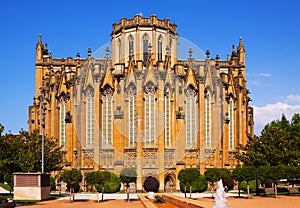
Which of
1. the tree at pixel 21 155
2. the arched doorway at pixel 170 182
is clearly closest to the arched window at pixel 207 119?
the arched doorway at pixel 170 182

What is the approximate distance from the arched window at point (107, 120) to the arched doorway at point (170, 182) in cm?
885

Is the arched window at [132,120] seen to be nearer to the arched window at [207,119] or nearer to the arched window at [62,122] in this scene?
the arched window at [207,119]

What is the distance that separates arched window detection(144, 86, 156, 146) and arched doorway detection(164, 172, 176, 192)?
4553 mm

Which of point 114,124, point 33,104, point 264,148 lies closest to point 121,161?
point 114,124

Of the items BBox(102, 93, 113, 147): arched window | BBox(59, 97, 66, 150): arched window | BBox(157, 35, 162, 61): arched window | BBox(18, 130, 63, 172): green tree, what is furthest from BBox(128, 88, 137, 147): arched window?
BBox(59, 97, 66, 150): arched window

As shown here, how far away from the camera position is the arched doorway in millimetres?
66250

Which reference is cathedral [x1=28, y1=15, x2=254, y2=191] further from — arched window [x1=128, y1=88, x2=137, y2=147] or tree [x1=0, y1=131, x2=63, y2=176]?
tree [x1=0, y1=131, x2=63, y2=176]

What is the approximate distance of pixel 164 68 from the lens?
69.2 m

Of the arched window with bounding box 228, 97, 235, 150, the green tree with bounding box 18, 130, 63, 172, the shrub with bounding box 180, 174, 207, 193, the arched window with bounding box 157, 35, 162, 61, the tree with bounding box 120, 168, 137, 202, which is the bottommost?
the shrub with bounding box 180, 174, 207, 193

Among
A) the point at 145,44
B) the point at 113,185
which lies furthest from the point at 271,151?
the point at 145,44

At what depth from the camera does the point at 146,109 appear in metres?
67.0

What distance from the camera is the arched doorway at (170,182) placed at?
217ft

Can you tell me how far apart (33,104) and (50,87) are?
1194 centimetres

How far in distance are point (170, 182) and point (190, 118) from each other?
30.2ft
